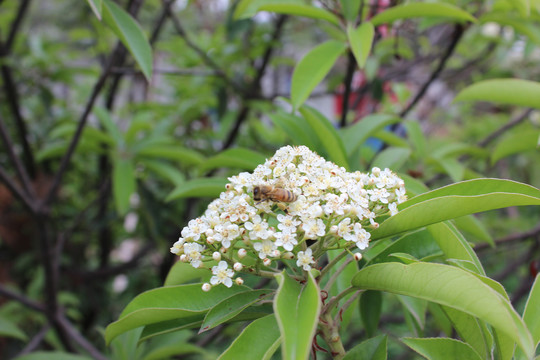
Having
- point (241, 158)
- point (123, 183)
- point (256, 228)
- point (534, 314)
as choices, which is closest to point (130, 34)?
point (241, 158)

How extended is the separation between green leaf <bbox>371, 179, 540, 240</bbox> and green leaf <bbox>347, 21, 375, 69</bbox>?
0.50m

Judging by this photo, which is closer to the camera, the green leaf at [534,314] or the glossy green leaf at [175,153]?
the green leaf at [534,314]

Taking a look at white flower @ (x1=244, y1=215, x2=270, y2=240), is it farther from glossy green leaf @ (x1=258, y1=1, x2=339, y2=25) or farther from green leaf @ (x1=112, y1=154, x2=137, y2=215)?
green leaf @ (x1=112, y1=154, x2=137, y2=215)

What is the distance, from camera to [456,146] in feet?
6.98

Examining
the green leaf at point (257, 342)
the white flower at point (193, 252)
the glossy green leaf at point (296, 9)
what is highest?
the glossy green leaf at point (296, 9)

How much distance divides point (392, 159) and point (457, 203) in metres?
0.71

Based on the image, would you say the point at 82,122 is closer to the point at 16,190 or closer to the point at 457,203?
the point at 16,190

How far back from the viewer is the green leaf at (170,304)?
3.30ft

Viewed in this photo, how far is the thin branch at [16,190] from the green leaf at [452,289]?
159 cm

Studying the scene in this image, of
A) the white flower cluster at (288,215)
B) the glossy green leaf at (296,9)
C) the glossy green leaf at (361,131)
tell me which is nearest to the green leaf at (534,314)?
the white flower cluster at (288,215)

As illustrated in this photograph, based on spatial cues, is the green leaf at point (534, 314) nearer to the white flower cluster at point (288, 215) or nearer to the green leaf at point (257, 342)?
the white flower cluster at point (288, 215)

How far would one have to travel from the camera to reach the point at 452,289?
0.82m

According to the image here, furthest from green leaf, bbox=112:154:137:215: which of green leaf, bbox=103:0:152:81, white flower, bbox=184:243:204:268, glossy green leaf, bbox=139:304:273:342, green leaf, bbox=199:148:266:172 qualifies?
white flower, bbox=184:243:204:268

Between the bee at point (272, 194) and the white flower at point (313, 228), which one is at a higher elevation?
the bee at point (272, 194)
